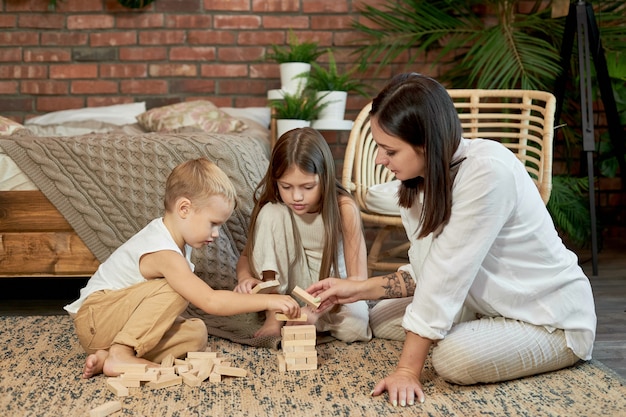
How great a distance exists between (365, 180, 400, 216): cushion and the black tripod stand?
1005 mm

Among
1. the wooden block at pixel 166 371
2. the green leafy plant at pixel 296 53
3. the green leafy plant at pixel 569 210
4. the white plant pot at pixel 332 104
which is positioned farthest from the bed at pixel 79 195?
the green leafy plant at pixel 569 210

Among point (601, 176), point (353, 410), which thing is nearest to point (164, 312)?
point (353, 410)

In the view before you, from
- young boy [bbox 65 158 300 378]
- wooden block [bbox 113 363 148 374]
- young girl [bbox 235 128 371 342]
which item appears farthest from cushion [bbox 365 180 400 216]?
wooden block [bbox 113 363 148 374]

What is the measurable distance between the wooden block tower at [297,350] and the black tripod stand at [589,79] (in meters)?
1.77

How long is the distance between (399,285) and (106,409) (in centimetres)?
85

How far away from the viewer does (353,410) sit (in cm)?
158

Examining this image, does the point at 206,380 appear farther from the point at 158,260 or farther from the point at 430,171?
the point at 430,171

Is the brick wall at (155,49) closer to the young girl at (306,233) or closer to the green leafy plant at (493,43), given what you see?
the green leafy plant at (493,43)

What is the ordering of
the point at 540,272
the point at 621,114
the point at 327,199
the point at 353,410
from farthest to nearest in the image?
the point at 621,114, the point at 327,199, the point at 540,272, the point at 353,410

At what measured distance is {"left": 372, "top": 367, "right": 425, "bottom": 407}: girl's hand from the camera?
162 cm

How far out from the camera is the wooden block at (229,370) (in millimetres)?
1796

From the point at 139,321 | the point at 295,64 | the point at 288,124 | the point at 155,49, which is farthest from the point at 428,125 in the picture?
the point at 155,49

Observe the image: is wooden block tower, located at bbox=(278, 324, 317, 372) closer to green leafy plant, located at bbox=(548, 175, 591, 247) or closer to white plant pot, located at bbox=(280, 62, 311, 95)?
green leafy plant, located at bbox=(548, 175, 591, 247)

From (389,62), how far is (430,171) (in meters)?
2.70
